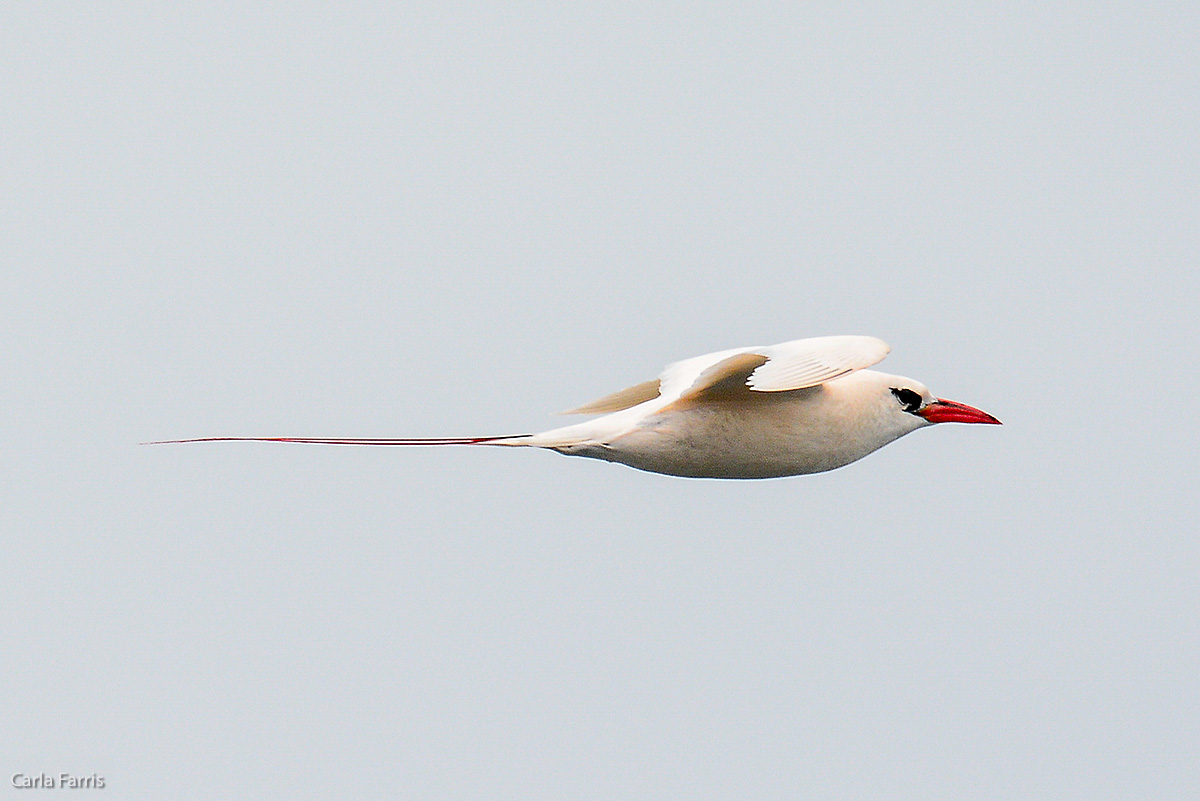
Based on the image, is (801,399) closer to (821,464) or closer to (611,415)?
(821,464)

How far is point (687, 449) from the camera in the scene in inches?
362

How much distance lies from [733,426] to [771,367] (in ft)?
3.15

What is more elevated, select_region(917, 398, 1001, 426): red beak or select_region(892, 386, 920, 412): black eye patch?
select_region(892, 386, 920, 412): black eye patch

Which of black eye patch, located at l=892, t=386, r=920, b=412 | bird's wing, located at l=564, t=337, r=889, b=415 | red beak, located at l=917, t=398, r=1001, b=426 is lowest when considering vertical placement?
red beak, located at l=917, t=398, r=1001, b=426

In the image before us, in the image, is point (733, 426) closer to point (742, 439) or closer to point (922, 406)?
point (742, 439)

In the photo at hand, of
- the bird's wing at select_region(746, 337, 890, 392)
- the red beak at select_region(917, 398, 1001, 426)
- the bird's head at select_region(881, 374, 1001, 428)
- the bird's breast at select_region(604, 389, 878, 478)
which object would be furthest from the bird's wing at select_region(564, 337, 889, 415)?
the red beak at select_region(917, 398, 1001, 426)

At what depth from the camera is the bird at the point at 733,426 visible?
8.79 m

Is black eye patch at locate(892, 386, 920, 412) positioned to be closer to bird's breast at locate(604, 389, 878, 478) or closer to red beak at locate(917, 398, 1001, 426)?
red beak at locate(917, 398, 1001, 426)

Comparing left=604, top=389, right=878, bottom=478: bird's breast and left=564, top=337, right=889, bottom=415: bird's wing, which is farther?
left=604, top=389, right=878, bottom=478: bird's breast

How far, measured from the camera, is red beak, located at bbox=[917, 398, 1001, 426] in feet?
33.2

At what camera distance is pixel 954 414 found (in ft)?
33.3

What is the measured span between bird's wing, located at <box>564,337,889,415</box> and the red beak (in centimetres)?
168

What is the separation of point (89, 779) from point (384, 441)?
9.06 ft

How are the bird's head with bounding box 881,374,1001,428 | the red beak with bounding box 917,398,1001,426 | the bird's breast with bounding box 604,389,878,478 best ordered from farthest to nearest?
the red beak with bounding box 917,398,1001,426 < the bird's head with bounding box 881,374,1001,428 < the bird's breast with bounding box 604,389,878,478
